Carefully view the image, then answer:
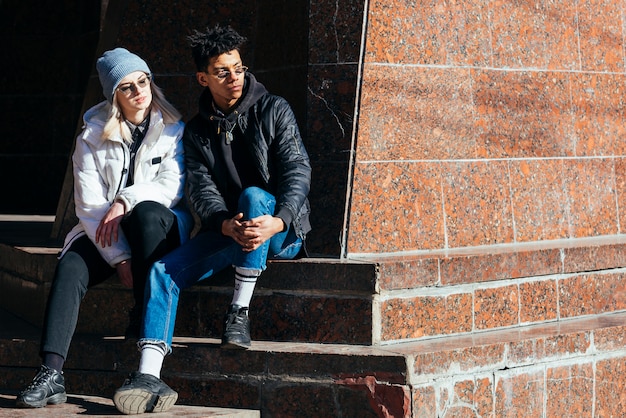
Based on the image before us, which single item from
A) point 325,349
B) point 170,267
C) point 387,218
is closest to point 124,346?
point 170,267

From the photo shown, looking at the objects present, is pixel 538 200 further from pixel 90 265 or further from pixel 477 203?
pixel 90 265

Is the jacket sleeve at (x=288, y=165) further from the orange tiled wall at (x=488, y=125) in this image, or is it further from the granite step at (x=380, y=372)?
the granite step at (x=380, y=372)

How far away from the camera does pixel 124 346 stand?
5.24 metres

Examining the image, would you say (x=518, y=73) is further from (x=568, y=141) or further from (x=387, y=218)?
(x=387, y=218)

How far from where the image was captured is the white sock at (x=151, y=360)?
4.78m

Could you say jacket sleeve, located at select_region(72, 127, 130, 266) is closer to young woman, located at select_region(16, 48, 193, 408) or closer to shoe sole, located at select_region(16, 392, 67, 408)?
young woman, located at select_region(16, 48, 193, 408)

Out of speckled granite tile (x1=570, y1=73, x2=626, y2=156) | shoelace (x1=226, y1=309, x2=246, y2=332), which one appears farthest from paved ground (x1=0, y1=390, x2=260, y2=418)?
speckled granite tile (x1=570, y1=73, x2=626, y2=156)

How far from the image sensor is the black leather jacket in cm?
512

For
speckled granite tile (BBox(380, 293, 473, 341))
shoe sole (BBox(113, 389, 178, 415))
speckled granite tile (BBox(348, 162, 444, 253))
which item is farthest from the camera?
speckled granite tile (BBox(348, 162, 444, 253))

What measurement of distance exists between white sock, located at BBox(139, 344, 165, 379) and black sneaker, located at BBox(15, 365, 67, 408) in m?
0.39

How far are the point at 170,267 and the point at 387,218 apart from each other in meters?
1.20

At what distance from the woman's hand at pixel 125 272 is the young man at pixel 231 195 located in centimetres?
24

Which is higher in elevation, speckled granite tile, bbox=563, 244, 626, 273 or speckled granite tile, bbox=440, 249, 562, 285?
speckled granite tile, bbox=563, 244, 626, 273

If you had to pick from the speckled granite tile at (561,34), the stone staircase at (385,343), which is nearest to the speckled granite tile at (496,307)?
the stone staircase at (385,343)
